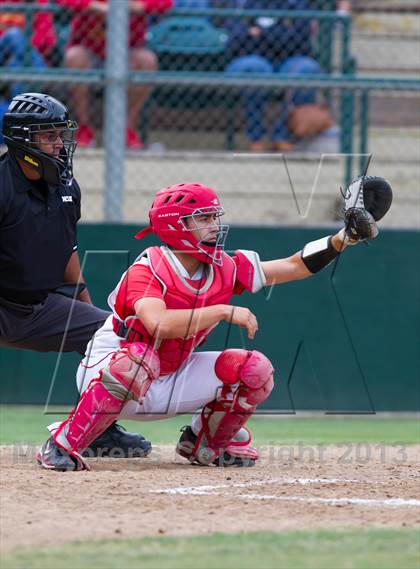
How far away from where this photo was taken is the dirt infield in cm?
377

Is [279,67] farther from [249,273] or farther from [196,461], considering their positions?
[196,461]

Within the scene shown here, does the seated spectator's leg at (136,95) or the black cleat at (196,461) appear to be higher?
the seated spectator's leg at (136,95)

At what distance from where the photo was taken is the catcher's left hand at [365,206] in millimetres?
5059

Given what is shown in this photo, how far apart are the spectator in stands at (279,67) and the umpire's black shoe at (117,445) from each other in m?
4.16

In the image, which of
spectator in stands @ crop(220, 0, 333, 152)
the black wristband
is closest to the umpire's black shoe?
the black wristband

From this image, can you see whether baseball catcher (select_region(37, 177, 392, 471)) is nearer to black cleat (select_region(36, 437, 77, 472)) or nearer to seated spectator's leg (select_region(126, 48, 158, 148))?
black cleat (select_region(36, 437, 77, 472))

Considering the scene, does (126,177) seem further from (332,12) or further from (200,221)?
(200,221)

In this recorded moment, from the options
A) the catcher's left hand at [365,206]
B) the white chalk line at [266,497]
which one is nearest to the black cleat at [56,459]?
the white chalk line at [266,497]

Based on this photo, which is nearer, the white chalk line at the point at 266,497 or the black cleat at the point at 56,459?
the white chalk line at the point at 266,497

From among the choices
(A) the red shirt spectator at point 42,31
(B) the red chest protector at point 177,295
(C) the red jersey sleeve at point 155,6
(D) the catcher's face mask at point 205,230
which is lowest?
(B) the red chest protector at point 177,295

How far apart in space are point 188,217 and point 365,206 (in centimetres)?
91

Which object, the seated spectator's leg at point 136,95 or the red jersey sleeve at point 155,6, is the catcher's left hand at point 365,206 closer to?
the seated spectator's leg at point 136,95

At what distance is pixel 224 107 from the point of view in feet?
32.2

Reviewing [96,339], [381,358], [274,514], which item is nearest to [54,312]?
[96,339]
